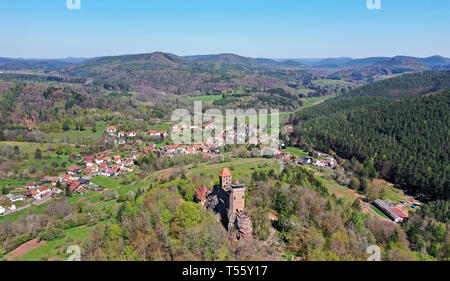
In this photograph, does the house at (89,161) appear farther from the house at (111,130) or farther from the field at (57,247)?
the field at (57,247)

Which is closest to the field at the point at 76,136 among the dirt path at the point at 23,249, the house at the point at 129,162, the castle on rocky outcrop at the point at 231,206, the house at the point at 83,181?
the house at the point at 129,162

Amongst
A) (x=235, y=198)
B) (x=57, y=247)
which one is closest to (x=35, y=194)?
(x=57, y=247)

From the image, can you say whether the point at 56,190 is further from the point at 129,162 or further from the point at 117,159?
the point at 129,162

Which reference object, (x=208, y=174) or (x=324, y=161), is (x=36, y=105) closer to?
(x=208, y=174)

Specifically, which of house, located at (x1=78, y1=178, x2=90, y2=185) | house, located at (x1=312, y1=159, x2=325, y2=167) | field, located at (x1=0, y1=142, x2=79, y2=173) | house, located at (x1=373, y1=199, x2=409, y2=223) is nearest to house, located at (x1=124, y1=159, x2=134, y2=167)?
house, located at (x1=78, y1=178, x2=90, y2=185)

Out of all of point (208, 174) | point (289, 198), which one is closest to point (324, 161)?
point (208, 174)

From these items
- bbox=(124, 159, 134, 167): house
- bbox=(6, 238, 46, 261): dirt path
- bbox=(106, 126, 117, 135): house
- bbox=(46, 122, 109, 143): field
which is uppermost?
bbox=(106, 126, 117, 135): house

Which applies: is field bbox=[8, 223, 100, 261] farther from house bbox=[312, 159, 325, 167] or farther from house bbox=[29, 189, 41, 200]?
house bbox=[312, 159, 325, 167]
